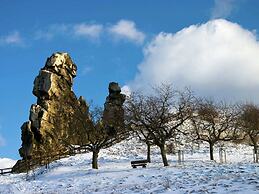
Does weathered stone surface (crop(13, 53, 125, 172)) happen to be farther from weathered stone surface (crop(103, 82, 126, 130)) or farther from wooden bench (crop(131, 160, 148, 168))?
wooden bench (crop(131, 160, 148, 168))

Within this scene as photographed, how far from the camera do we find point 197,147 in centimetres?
5922

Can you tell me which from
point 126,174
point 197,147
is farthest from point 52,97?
point 126,174

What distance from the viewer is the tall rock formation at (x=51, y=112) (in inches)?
2618

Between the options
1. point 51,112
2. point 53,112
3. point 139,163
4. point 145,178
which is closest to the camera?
point 145,178

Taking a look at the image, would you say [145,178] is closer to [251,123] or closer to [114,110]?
[114,110]

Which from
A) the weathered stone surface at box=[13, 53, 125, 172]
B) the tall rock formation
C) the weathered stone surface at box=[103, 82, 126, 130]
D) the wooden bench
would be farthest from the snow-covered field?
the tall rock formation

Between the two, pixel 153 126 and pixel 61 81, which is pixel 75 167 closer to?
pixel 153 126

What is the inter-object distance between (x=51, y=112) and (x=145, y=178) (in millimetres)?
41671

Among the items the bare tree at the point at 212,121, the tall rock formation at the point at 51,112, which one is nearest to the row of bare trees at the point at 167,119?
the bare tree at the point at 212,121

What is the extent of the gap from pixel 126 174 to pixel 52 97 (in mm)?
40332

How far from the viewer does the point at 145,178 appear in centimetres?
3120

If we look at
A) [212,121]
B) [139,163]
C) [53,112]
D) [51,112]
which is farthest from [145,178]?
[53,112]

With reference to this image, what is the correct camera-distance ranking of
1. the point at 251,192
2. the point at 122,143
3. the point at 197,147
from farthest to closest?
1. the point at 122,143
2. the point at 197,147
3. the point at 251,192

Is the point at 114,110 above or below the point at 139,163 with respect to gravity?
above
